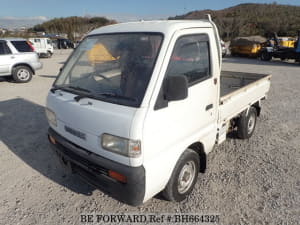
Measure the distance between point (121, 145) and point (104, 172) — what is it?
411 mm

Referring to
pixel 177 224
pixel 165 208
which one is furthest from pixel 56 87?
pixel 177 224

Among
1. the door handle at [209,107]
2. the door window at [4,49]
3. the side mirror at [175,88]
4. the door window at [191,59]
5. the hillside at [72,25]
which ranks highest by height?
the hillside at [72,25]

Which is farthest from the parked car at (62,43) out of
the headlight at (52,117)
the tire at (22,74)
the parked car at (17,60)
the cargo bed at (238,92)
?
the headlight at (52,117)

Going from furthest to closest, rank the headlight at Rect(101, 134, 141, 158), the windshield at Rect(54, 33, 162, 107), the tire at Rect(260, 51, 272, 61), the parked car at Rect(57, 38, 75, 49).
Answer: the parked car at Rect(57, 38, 75, 49)
the tire at Rect(260, 51, 272, 61)
the windshield at Rect(54, 33, 162, 107)
the headlight at Rect(101, 134, 141, 158)

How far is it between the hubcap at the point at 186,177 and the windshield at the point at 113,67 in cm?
117

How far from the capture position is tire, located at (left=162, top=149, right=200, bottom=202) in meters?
2.35

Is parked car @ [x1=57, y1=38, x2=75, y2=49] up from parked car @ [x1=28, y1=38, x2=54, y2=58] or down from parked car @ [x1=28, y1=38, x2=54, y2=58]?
up

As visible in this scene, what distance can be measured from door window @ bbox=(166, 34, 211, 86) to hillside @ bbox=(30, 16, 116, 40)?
46753mm

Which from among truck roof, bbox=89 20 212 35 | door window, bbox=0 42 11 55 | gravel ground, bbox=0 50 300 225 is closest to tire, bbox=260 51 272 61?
gravel ground, bbox=0 50 300 225

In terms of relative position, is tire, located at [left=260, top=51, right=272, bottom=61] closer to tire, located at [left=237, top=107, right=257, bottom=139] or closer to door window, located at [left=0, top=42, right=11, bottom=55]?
tire, located at [left=237, top=107, right=257, bottom=139]

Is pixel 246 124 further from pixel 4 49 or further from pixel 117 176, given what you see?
pixel 4 49

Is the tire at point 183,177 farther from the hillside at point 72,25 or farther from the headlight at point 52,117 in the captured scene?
the hillside at point 72,25

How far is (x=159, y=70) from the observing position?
1.99 m

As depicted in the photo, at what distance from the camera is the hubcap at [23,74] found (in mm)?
9549
